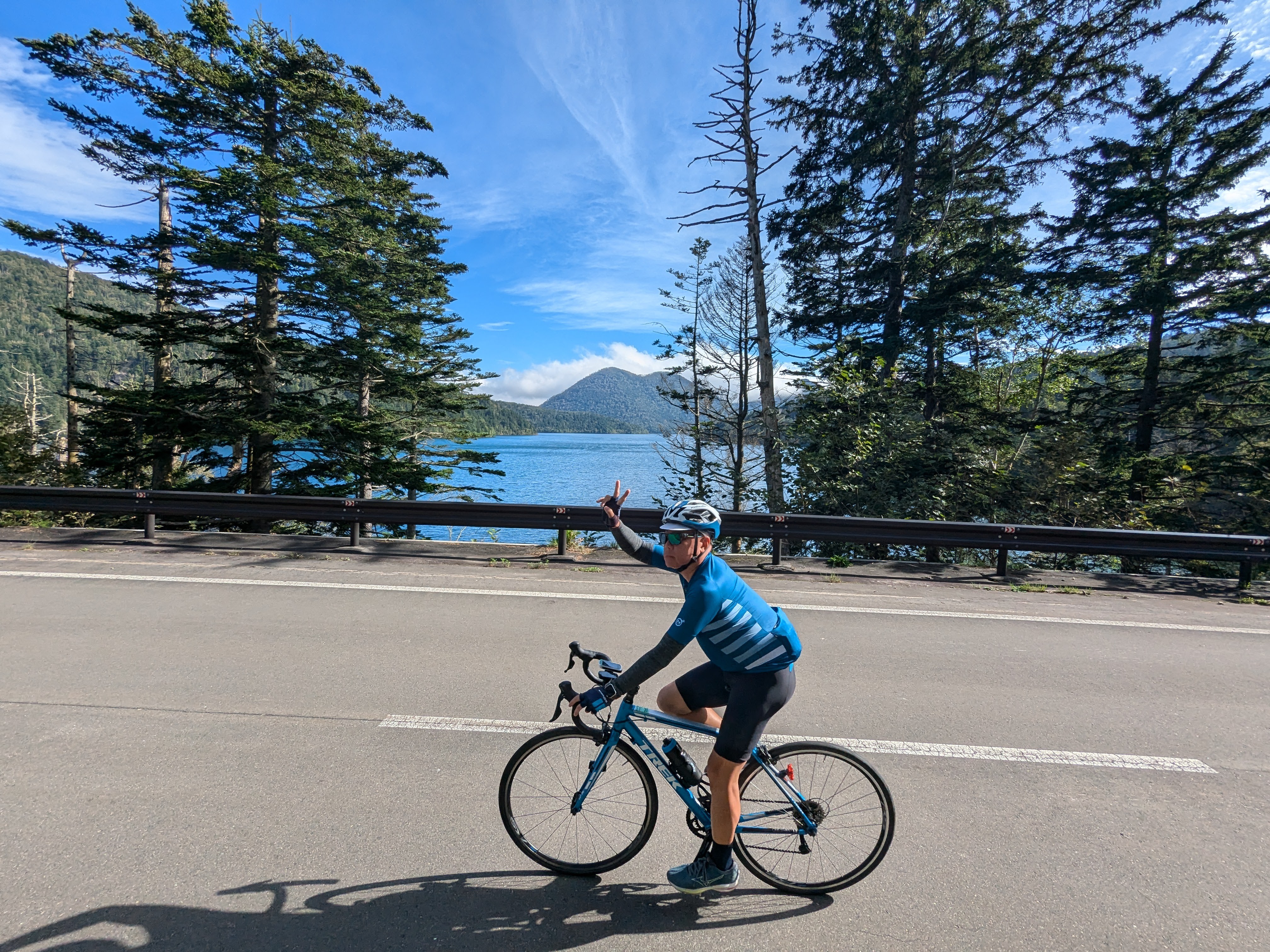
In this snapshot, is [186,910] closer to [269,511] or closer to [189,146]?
[269,511]

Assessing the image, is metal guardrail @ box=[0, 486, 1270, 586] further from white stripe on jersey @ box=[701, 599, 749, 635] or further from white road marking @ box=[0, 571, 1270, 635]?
white stripe on jersey @ box=[701, 599, 749, 635]

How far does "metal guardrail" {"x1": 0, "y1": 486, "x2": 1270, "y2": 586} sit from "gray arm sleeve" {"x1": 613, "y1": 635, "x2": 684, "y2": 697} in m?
6.45

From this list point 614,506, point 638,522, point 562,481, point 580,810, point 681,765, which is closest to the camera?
point 681,765

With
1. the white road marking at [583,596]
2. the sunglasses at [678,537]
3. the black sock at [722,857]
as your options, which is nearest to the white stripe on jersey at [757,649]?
the sunglasses at [678,537]

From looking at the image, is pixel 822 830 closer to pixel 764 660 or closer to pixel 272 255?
pixel 764 660

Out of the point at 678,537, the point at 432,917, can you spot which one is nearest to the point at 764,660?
the point at 678,537

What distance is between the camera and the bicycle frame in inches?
106

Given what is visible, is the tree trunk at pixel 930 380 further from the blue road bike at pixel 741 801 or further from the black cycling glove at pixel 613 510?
the blue road bike at pixel 741 801

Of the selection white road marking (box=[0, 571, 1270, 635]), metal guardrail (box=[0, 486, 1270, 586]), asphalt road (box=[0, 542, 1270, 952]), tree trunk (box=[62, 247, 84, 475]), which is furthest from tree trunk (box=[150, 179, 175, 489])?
asphalt road (box=[0, 542, 1270, 952])

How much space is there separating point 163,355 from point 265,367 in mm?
3465

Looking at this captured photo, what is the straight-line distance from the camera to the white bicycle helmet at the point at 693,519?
2.54 m

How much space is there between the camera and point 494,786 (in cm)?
337

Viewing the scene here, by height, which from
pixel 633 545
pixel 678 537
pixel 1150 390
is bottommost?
pixel 633 545

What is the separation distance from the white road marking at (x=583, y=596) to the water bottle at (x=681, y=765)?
13.9 ft
